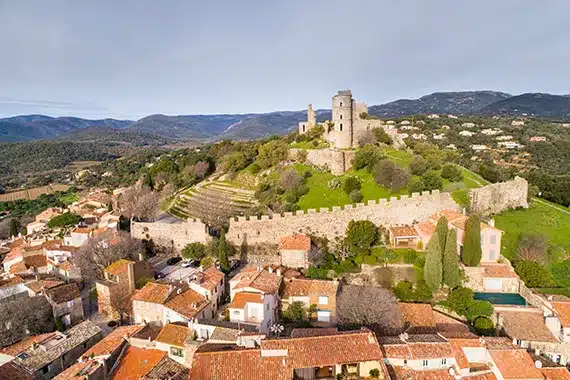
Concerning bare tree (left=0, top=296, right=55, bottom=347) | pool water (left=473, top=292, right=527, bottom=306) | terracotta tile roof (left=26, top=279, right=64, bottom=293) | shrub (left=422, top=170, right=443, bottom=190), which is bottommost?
bare tree (left=0, top=296, right=55, bottom=347)

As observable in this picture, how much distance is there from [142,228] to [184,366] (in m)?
15.7

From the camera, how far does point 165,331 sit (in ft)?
50.0

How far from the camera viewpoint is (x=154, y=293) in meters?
18.6

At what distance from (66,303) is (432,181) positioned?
75.0 ft

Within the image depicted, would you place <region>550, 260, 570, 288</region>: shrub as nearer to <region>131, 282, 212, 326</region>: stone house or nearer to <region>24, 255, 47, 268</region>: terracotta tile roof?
<region>131, 282, 212, 326</region>: stone house

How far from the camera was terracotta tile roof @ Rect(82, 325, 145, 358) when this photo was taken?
48.0 feet

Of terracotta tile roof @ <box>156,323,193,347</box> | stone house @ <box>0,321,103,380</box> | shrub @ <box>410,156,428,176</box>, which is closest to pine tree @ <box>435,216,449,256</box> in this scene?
shrub @ <box>410,156,428,176</box>

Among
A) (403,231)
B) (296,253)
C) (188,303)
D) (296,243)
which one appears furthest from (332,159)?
Answer: (188,303)

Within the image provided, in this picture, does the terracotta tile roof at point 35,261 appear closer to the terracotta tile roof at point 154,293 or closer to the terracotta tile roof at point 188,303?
the terracotta tile roof at point 154,293

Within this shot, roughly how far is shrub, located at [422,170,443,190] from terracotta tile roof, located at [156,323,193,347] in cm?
1809

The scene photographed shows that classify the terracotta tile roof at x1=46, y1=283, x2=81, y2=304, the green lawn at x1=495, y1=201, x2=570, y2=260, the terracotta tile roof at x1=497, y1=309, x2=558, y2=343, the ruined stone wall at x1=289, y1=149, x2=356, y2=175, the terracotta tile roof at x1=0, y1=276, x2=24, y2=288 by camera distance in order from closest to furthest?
1. the terracotta tile roof at x1=497, y1=309, x2=558, y2=343
2. the terracotta tile roof at x1=46, y1=283, x2=81, y2=304
3. the terracotta tile roof at x1=0, y1=276, x2=24, y2=288
4. the green lawn at x1=495, y1=201, x2=570, y2=260
5. the ruined stone wall at x1=289, y1=149, x2=356, y2=175

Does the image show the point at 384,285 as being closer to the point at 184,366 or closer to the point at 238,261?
the point at 238,261

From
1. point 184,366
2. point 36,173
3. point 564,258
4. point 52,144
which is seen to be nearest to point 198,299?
point 184,366

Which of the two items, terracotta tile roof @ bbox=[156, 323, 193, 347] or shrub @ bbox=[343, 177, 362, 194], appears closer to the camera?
terracotta tile roof @ bbox=[156, 323, 193, 347]
